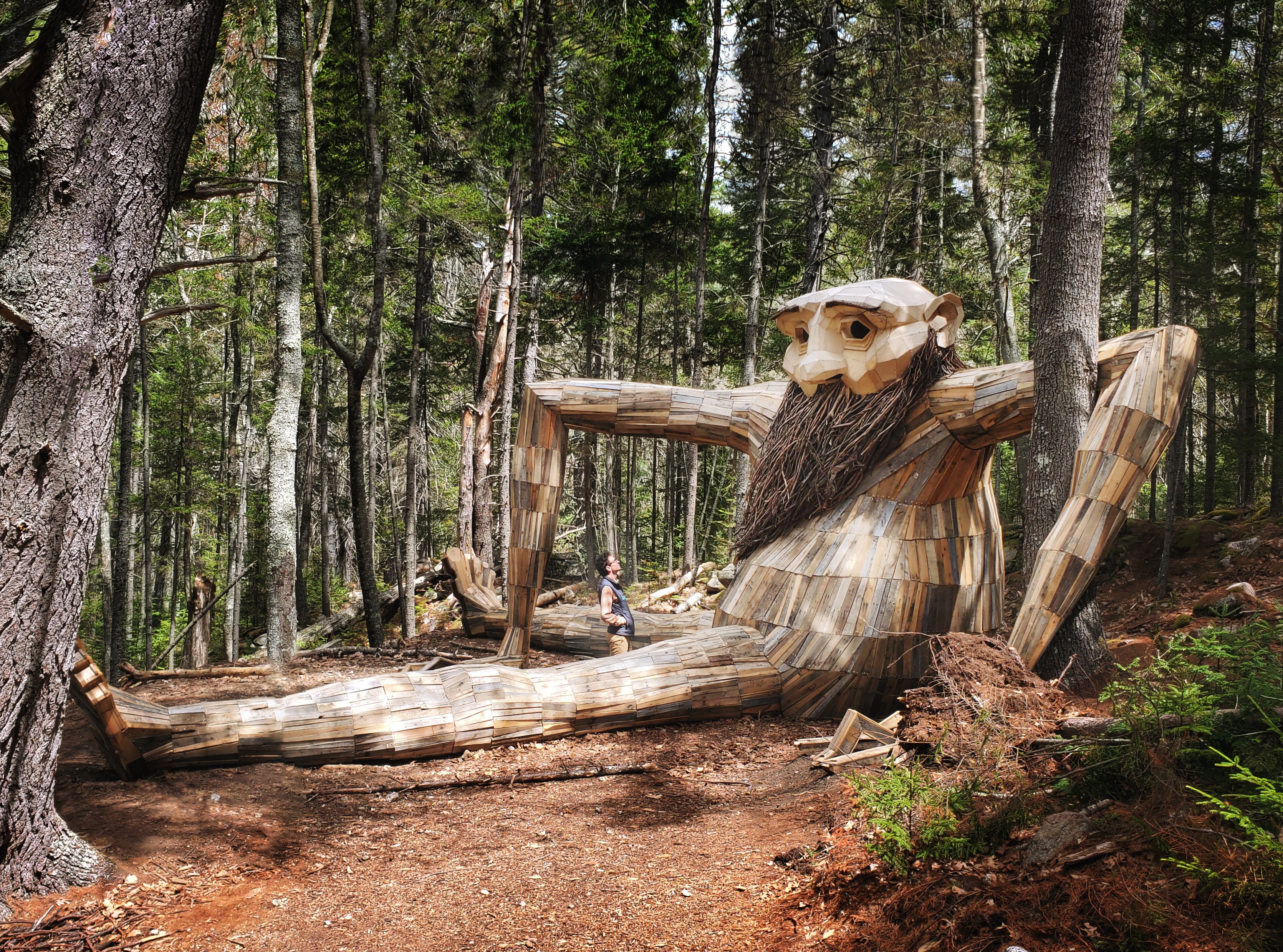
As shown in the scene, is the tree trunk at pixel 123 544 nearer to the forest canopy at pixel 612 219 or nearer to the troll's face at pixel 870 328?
the forest canopy at pixel 612 219

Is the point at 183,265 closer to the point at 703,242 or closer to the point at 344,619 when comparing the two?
the point at 703,242

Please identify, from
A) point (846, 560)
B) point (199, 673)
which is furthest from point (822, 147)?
point (199, 673)

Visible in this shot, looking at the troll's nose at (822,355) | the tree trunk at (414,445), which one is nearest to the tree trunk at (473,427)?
the tree trunk at (414,445)

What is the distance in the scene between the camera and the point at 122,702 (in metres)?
3.56

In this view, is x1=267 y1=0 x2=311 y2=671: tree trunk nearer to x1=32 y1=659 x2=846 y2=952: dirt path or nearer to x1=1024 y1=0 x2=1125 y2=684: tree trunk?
x1=32 y1=659 x2=846 y2=952: dirt path

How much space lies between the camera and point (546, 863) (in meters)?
3.15

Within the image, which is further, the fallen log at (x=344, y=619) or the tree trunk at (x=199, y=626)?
the tree trunk at (x=199, y=626)

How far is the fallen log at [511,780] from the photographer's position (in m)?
3.89

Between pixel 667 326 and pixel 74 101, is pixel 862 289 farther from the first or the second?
pixel 667 326

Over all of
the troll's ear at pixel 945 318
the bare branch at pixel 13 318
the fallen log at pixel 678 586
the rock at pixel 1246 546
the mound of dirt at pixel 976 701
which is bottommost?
the fallen log at pixel 678 586

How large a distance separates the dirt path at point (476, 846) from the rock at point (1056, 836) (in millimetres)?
817

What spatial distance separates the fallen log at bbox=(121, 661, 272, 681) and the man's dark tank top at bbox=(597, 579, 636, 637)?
300cm

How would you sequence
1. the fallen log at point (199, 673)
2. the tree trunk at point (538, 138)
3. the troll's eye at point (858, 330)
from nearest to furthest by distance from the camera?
the troll's eye at point (858, 330), the fallen log at point (199, 673), the tree trunk at point (538, 138)

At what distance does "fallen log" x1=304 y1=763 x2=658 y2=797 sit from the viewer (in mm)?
3891
